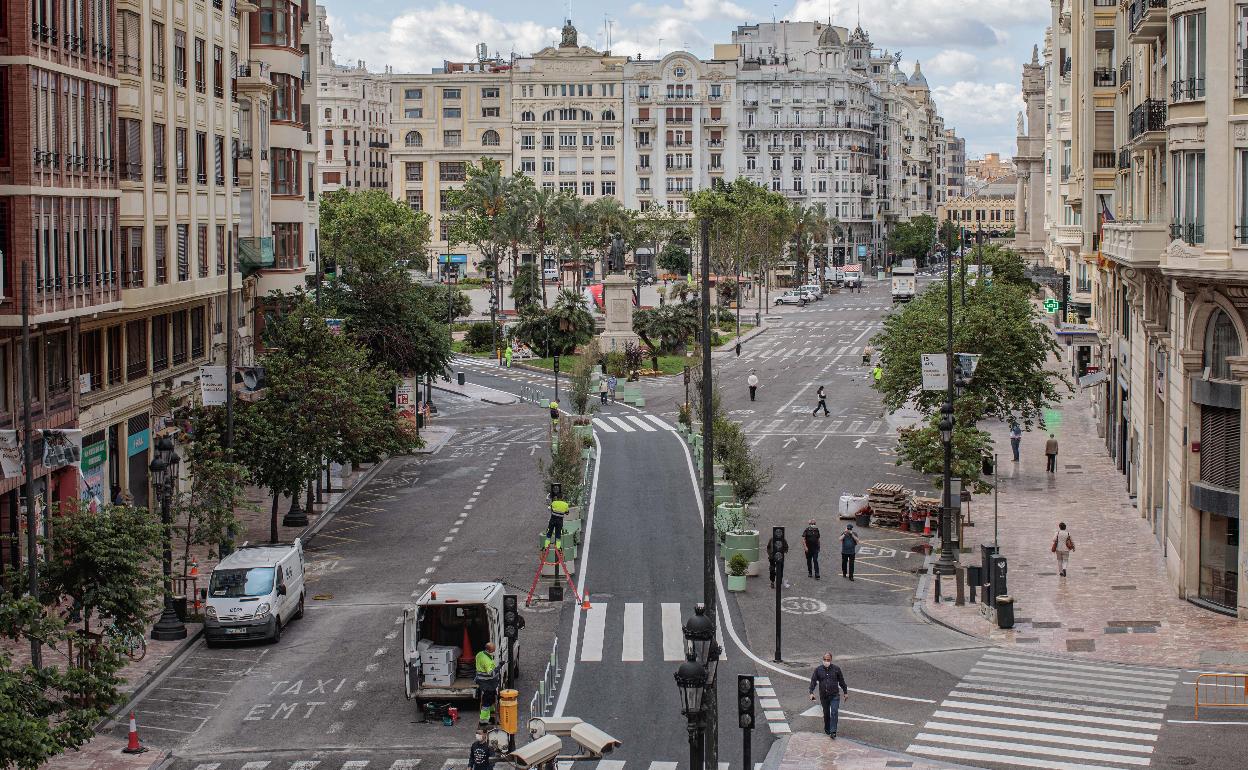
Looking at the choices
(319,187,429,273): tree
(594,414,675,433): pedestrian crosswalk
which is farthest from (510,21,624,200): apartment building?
(594,414,675,433): pedestrian crosswalk

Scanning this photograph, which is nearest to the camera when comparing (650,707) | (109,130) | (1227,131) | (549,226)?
(650,707)

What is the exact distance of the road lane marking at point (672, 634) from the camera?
35.3 metres

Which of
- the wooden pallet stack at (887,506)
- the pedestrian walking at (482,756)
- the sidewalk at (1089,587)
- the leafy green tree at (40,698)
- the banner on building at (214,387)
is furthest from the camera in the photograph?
the wooden pallet stack at (887,506)

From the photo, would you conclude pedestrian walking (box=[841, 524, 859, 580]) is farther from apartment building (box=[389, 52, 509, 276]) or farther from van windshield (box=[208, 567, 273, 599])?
apartment building (box=[389, 52, 509, 276])

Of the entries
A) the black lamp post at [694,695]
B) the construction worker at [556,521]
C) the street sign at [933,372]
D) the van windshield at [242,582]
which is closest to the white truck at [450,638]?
the van windshield at [242,582]

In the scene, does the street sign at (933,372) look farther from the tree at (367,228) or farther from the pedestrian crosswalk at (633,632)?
the tree at (367,228)

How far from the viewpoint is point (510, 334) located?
101188mm

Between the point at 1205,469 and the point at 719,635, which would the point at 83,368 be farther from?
the point at 1205,469

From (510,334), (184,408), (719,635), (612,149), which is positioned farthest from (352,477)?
(612,149)

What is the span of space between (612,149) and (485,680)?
16439 cm

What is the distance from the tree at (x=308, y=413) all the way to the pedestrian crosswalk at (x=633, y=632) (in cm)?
1082

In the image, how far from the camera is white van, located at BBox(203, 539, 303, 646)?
35.8 metres

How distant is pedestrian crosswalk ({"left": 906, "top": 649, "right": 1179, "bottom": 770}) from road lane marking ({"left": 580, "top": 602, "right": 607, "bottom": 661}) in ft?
25.3

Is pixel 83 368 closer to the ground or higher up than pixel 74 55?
closer to the ground
